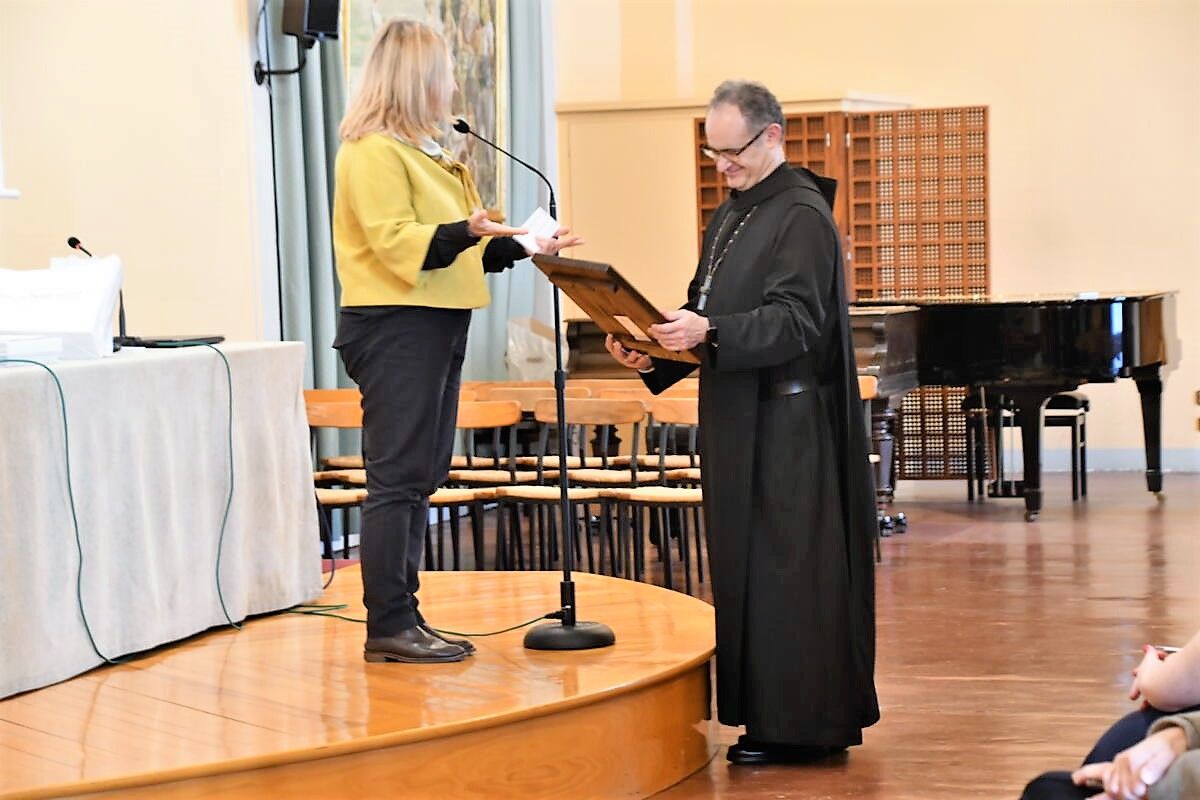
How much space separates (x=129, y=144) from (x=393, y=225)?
3510 millimetres

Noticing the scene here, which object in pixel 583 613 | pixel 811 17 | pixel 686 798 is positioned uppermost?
pixel 811 17

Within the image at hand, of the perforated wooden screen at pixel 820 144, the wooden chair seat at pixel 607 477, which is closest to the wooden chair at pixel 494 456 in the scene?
the wooden chair seat at pixel 607 477

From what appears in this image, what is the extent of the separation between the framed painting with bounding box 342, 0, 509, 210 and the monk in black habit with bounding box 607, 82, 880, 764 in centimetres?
510

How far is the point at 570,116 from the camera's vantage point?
11.2 meters

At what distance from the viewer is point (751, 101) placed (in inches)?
147

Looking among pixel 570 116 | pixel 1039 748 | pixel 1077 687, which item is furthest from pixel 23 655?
pixel 570 116

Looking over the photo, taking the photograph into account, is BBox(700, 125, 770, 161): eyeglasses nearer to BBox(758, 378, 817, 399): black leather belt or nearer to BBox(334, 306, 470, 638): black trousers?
BBox(758, 378, 817, 399): black leather belt

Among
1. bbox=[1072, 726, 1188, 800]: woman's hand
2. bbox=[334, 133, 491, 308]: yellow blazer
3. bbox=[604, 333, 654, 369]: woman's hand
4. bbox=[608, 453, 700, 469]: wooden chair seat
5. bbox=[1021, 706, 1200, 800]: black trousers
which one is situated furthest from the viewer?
bbox=[608, 453, 700, 469]: wooden chair seat

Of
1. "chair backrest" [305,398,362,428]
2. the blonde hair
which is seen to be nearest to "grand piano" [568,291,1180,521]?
"chair backrest" [305,398,362,428]

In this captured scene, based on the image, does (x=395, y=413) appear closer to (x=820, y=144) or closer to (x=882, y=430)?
(x=882, y=430)

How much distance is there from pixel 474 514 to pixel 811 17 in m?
5.79

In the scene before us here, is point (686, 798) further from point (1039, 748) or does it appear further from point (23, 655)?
point (23, 655)

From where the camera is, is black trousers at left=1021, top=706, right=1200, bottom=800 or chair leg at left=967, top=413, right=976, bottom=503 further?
chair leg at left=967, top=413, right=976, bottom=503

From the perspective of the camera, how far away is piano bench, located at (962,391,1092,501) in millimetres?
9062
